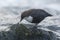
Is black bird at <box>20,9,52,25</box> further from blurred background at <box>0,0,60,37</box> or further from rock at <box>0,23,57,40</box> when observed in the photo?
blurred background at <box>0,0,60,37</box>

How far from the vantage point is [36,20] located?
7.10 m

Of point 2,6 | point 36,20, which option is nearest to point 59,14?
point 2,6

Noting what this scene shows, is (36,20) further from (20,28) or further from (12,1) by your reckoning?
(12,1)

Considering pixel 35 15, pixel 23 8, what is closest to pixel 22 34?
pixel 35 15

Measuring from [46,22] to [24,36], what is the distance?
145 inches

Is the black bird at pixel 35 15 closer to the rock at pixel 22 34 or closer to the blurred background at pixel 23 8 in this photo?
the rock at pixel 22 34

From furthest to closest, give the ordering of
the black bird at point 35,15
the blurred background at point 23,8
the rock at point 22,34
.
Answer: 1. the blurred background at point 23,8
2. the black bird at point 35,15
3. the rock at point 22,34

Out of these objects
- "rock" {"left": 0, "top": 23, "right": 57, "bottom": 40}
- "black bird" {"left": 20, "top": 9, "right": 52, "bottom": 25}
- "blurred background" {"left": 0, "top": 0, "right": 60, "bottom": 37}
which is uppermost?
"blurred background" {"left": 0, "top": 0, "right": 60, "bottom": 37}

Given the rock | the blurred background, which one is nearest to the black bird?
the rock

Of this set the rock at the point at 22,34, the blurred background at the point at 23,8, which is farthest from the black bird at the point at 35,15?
the blurred background at the point at 23,8

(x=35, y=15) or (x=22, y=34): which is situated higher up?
(x=35, y=15)

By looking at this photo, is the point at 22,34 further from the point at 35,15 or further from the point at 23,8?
the point at 23,8

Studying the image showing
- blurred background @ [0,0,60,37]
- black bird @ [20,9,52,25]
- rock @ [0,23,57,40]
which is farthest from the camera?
blurred background @ [0,0,60,37]

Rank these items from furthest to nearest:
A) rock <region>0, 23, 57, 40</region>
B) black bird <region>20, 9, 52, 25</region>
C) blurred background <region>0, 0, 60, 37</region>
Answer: blurred background <region>0, 0, 60, 37</region>, black bird <region>20, 9, 52, 25</region>, rock <region>0, 23, 57, 40</region>
